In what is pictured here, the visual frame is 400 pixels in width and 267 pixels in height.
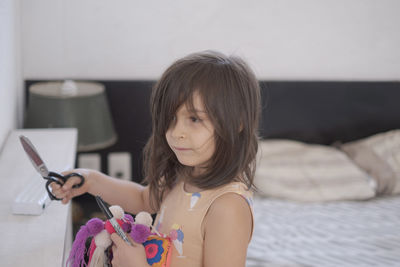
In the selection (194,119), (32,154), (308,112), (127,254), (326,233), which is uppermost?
(194,119)

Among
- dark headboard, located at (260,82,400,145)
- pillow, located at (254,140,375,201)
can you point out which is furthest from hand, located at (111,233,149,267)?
dark headboard, located at (260,82,400,145)

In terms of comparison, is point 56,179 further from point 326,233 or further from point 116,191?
point 326,233

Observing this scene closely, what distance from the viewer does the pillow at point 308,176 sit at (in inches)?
86.6

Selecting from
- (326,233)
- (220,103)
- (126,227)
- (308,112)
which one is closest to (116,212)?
(126,227)

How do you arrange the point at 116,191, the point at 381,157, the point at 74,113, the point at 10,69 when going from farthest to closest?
1. the point at 381,157
2. the point at 74,113
3. the point at 10,69
4. the point at 116,191

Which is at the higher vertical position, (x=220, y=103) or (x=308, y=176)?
(x=220, y=103)

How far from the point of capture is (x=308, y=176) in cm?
228

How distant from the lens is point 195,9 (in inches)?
91.1

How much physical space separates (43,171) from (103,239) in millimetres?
207

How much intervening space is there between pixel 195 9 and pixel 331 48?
2.67ft

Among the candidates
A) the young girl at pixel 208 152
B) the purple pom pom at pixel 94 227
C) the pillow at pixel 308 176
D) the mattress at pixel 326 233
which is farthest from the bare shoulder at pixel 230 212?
the pillow at pixel 308 176

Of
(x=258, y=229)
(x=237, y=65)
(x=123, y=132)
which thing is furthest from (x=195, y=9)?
(x=237, y=65)

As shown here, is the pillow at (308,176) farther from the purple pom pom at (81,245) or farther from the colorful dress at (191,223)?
the purple pom pom at (81,245)

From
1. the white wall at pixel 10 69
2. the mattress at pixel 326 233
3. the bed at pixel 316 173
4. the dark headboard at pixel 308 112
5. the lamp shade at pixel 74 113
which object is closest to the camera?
the white wall at pixel 10 69
